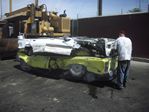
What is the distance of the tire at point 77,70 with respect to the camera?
32.9ft

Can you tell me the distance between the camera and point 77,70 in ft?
33.3

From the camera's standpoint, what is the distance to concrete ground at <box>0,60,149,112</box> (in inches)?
289

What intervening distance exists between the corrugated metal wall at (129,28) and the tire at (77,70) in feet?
27.0

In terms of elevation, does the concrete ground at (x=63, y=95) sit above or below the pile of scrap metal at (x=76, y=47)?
below

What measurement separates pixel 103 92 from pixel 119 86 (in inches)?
27.5

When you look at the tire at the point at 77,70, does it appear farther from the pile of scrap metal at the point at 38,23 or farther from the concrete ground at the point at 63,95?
the pile of scrap metal at the point at 38,23

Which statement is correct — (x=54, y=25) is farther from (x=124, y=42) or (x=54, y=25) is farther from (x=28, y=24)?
(x=124, y=42)

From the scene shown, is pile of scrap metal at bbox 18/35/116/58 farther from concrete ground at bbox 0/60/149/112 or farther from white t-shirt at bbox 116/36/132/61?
concrete ground at bbox 0/60/149/112

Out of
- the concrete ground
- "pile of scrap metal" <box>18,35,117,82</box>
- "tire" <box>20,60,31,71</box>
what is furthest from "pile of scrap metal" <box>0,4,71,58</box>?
the concrete ground

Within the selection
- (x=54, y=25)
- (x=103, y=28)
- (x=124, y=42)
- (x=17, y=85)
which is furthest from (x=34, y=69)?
(x=103, y=28)

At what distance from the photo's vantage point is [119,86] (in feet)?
30.3

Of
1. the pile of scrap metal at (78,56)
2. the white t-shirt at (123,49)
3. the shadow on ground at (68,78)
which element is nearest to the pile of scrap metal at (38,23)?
the shadow on ground at (68,78)

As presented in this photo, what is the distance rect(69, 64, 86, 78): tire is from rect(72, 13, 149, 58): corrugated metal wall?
8.22 metres

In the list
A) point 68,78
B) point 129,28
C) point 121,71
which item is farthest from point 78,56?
point 129,28
